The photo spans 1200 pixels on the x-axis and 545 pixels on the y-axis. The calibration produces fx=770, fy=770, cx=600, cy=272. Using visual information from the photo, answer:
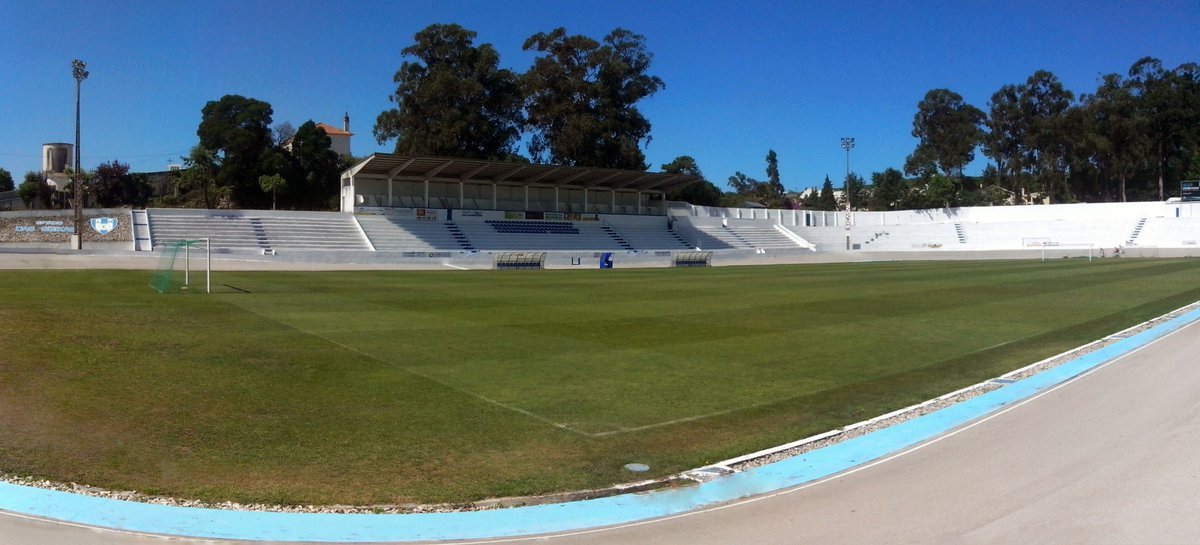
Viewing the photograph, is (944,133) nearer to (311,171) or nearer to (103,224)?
(311,171)

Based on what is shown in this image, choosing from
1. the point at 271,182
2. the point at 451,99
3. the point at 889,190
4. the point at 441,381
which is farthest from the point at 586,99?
the point at 441,381

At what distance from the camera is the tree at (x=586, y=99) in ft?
272

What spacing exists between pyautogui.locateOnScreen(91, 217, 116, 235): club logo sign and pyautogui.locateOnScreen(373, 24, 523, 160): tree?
103ft

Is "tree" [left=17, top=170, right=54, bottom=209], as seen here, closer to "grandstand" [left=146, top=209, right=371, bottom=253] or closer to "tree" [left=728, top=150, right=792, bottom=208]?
"grandstand" [left=146, top=209, right=371, bottom=253]

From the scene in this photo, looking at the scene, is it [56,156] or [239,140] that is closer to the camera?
[239,140]

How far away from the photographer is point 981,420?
343 inches

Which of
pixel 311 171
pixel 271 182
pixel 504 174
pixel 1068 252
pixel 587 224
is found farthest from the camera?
pixel 311 171

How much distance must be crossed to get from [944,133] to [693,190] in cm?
4771

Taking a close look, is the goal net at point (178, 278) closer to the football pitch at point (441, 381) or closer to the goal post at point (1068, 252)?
the football pitch at point (441, 381)

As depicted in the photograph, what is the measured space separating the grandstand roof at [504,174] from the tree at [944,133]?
58.8 metres

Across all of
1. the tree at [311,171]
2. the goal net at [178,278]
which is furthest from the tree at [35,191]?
the goal net at [178,278]

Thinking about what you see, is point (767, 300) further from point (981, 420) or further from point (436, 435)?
point (436, 435)

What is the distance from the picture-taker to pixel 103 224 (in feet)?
170

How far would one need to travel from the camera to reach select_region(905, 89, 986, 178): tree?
116 metres
